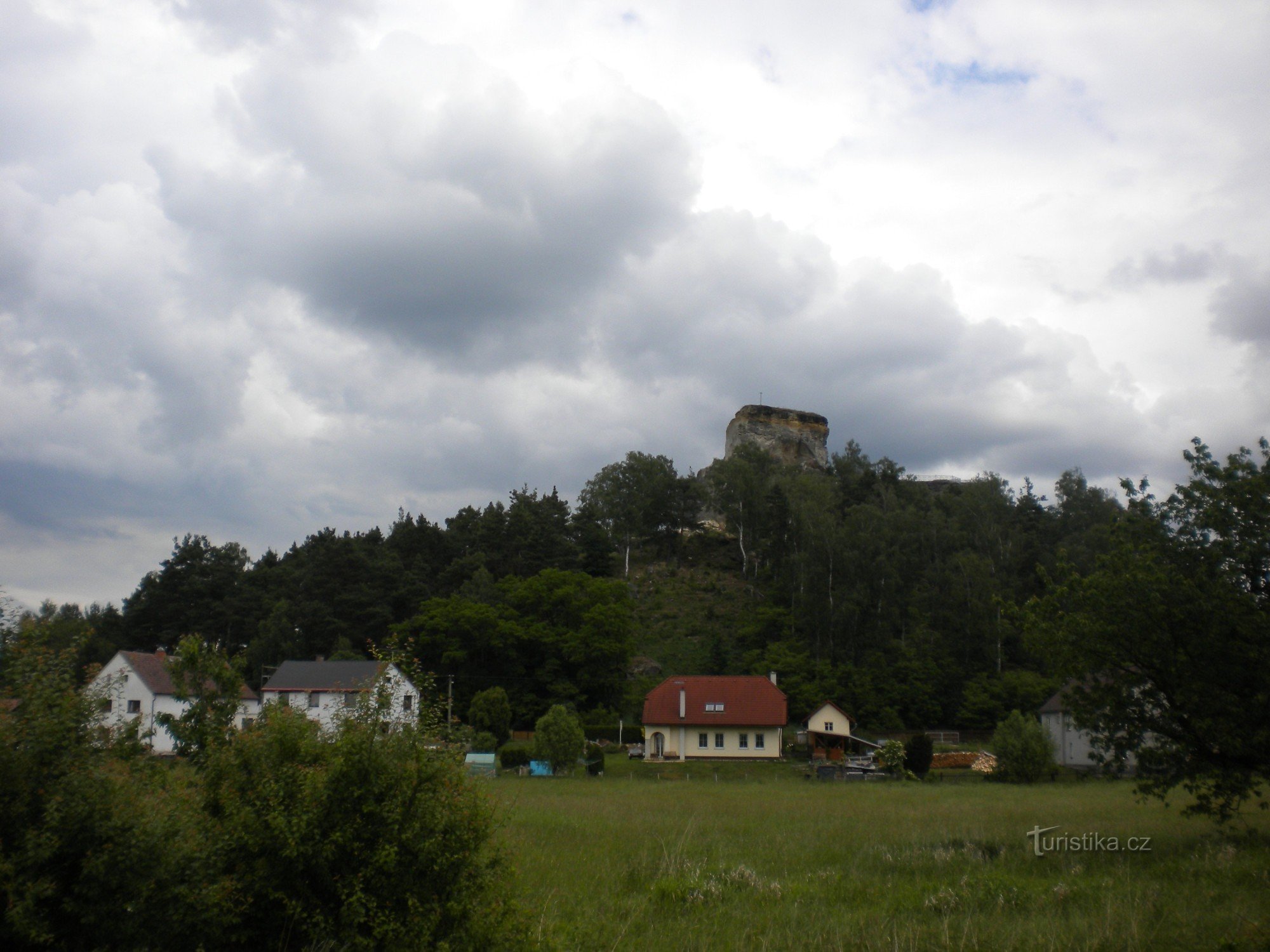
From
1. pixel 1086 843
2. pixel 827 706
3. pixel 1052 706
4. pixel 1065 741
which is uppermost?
pixel 1086 843

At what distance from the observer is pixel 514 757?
4497 cm

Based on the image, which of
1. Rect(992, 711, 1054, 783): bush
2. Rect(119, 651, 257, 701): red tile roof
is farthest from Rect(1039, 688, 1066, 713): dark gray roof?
Rect(119, 651, 257, 701): red tile roof

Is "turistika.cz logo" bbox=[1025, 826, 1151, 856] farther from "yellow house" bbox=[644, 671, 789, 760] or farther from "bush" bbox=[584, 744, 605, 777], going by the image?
"yellow house" bbox=[644, 671, 789, 760]

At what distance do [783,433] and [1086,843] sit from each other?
97994 mm

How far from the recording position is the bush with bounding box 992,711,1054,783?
39.0 m

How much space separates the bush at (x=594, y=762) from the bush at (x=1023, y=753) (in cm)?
2045

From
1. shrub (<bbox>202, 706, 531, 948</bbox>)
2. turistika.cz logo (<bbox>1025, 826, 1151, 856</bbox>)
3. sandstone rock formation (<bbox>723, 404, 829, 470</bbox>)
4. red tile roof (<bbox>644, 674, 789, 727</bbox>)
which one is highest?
sandstone rock formation (<bbox>723, 404, 829, 470</bbox>)

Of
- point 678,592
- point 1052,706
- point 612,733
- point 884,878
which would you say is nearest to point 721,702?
point 612,733

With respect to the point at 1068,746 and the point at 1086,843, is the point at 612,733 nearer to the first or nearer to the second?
the point at 1068,746

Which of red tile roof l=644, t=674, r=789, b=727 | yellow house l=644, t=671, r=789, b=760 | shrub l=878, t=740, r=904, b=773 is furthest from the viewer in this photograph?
red tile roof l=644, t=674, r=789, b=727

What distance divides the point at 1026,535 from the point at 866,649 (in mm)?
22274

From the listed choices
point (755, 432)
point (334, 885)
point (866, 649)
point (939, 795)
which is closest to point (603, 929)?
point (334, 885)

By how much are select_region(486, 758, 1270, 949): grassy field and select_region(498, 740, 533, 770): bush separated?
772 inches

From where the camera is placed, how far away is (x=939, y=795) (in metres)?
30.8
